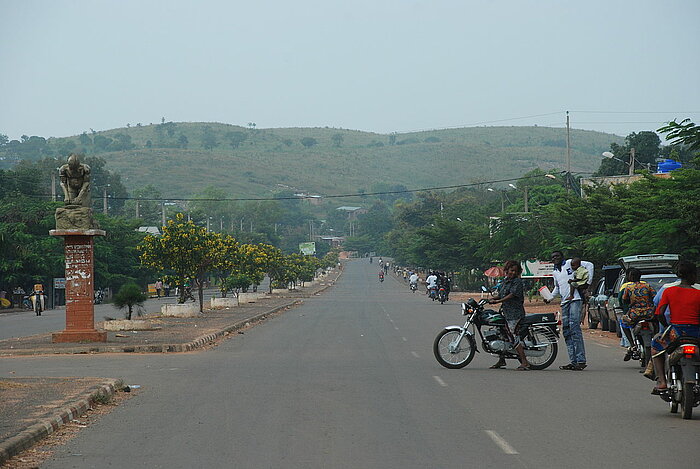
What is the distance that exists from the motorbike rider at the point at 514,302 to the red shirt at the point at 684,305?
19.3 feet

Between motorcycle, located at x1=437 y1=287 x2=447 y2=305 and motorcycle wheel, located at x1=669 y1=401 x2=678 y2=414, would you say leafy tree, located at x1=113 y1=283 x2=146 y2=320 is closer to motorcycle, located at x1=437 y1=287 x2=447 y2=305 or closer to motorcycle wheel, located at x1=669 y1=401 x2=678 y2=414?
motorcycle wheel, located at x1=669 y1=401 x2=678 y2=414

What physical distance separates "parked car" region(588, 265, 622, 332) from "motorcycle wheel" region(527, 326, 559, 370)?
860cm

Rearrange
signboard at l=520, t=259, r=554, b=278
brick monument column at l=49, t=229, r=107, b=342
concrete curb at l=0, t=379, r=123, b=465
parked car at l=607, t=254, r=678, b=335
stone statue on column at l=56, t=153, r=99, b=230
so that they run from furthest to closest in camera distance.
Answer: signboard at l=520, t=259, r=554, b=278 < brick monument column at l=49, t=229, r=107, b=342 < stone statue on column at l=56, t=153, r=99, b=230 < parked car at l=607, t=254, r=678, b=335 < concrete curb at l=0, t=379, r=123, b=465

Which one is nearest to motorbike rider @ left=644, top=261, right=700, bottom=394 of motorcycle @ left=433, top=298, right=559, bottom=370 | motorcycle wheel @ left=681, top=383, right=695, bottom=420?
motorcycle wheel @ left=681, top=383, right=695, bottom=420

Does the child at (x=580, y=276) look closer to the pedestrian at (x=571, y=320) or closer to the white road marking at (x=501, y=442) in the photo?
the pedestrian at (x=571, y=320)

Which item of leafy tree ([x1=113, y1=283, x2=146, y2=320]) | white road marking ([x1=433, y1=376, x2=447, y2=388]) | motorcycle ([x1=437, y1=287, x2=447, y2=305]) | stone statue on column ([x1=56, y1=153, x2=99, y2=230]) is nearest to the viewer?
white road marking ([x1=433, y1=376, x2=447, y2=388])

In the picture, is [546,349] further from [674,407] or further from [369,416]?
[369,416]

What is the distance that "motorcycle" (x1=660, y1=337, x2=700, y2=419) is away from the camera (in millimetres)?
11094

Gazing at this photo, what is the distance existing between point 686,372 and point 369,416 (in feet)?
12.2

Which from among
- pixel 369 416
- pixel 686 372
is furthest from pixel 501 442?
pixel 686 372

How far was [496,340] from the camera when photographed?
17.5 meters

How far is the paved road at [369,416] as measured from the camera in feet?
29.7

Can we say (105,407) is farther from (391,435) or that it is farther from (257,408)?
(391,435)

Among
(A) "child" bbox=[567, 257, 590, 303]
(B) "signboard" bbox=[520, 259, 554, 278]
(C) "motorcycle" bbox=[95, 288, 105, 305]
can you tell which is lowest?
(C) "motorcycle" bbox=[95, 288, 105, 305]
